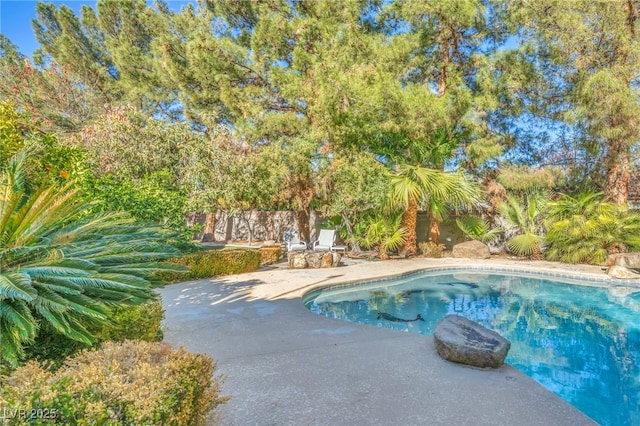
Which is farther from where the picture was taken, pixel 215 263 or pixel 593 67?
pixel 593 67

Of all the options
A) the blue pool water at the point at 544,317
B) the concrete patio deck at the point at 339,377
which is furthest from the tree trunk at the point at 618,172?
the concrete patio deck at the point at 339,377

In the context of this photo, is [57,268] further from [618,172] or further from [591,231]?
[618,172]

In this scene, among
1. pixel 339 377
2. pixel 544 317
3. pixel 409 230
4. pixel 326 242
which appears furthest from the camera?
pixel 409 230

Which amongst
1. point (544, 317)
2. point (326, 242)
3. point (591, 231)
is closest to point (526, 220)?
point (591, 231)

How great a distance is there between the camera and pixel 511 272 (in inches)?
427

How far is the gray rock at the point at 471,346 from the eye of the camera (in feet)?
Answer: 12.2

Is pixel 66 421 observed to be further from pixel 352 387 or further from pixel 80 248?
pixel 352 387

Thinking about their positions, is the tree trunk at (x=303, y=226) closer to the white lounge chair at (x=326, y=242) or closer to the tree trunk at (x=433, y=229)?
the white lounge chair at (x=326, y=242)

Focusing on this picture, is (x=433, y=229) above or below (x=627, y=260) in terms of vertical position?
above

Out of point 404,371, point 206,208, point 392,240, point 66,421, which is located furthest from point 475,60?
point 66,421

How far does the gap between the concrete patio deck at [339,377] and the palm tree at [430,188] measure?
24.2 feet

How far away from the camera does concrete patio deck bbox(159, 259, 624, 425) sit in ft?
9.16

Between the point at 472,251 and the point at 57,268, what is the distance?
12793 mm

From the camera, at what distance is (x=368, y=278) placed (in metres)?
8.91
